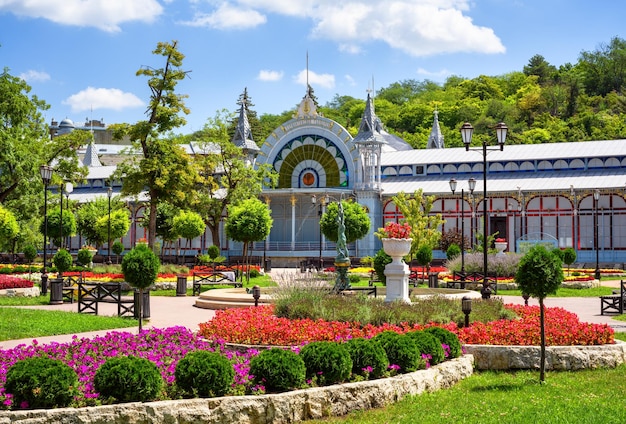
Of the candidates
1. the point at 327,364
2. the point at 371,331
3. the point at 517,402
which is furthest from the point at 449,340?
the point at 327,364

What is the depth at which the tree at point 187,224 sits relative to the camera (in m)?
46.2

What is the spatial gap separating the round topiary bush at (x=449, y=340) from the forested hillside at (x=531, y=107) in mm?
66908

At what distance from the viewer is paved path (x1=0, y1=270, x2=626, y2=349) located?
18911mm

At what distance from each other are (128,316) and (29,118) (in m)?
28.3

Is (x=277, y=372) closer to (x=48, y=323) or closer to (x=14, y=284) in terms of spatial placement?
(x=48, y=323)

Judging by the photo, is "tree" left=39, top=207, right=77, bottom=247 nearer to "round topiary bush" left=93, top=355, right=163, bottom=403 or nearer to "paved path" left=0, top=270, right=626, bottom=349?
"paved path" left=0, top=270, right=626, bottom=349

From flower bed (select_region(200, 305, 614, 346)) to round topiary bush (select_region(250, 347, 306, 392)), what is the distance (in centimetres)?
373

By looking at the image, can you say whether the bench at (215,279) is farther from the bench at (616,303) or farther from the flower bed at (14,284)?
the bench at (616,303)

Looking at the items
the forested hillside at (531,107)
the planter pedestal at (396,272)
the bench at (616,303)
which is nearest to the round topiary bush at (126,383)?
the planter pedestal at (396,272)

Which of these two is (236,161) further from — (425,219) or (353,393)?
(353,393)

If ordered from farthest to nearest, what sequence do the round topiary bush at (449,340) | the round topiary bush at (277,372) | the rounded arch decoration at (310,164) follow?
the rounded arch decoration at (310,164) < the round topiary bush at (449,340) < the round topiary bush at (277,372)

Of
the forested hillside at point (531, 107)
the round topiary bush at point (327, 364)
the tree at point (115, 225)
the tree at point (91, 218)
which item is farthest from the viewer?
the forested hillside at point (531, 107)

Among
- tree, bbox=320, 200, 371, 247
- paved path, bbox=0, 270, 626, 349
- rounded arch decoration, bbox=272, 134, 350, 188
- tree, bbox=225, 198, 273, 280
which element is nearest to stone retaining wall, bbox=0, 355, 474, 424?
paved path, bbox=0, 270, 626, 349

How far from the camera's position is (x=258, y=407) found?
31.0 ft
